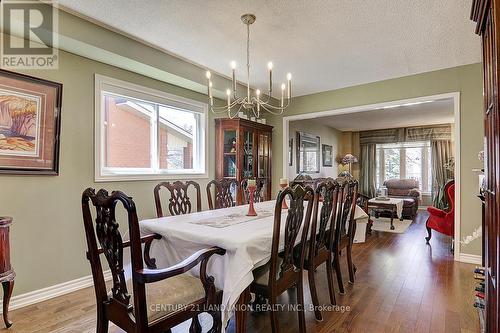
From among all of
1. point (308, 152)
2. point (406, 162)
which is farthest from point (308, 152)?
point (406, 162)

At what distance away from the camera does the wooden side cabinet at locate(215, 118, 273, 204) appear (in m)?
4.20

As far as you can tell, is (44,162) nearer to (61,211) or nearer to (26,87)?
(61,211)

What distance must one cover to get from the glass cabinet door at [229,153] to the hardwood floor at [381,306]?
192 centimetres

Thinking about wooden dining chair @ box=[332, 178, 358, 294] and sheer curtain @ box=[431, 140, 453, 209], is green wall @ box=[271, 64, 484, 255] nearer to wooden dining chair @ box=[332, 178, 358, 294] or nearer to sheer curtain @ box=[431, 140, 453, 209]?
Answer: wooden dining chair @ box=[332, 178, 358, 294]

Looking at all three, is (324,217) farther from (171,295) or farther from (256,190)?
(256,190)

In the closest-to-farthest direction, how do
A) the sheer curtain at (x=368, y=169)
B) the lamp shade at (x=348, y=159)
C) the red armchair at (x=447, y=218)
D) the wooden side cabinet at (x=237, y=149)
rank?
1. the red armchair at (x=447, y=218)
2. the wooden side cabinet at (x=237, y=149)
3. the lamp shade at (x=348, y=159)
4. the sheer curtain at (x=368, y=169)

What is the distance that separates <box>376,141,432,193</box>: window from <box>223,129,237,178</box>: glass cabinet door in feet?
21.2

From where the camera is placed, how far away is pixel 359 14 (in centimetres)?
237

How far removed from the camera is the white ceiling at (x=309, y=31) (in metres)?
2.25

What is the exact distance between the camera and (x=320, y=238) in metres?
2.32

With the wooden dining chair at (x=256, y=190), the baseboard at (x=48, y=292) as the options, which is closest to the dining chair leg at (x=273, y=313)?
the wooden dining chair at (x=256, y=190)

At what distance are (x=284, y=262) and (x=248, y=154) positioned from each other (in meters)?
2.73

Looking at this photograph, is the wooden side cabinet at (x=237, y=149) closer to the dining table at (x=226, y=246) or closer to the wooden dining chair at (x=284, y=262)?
the dining table at (x=226, y=246)

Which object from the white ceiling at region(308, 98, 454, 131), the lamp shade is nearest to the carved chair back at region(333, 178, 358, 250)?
the white ceiling at region(308, 98, 454, 131)
